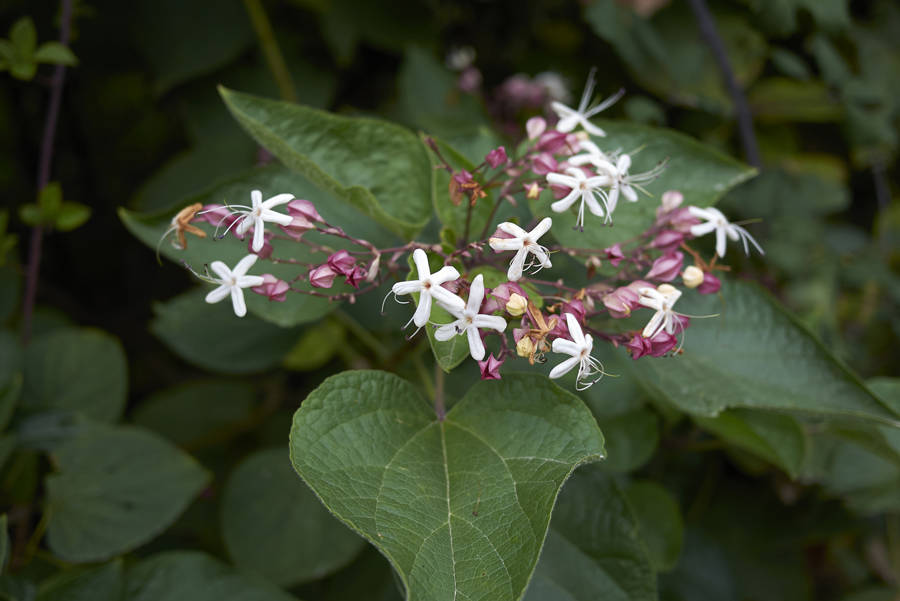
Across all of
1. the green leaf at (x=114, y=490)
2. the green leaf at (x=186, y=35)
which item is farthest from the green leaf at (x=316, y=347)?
the green leaf at (x=186, y=35)

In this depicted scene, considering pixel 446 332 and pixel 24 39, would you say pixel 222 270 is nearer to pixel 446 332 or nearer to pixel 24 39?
pixel 446 332

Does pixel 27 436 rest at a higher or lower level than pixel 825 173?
higher

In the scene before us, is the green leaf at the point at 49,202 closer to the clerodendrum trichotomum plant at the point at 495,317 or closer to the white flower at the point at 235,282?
the clerodendrum trichotomum plant at the point at 495,317

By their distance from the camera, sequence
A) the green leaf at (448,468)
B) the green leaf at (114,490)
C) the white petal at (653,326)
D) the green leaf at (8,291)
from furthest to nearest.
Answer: the green leaf at (8,291), the green leaf at (114,490), the white petal at (653,326), the green leaf at (448,468)

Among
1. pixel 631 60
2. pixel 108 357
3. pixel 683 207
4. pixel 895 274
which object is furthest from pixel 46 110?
pixel 895 274

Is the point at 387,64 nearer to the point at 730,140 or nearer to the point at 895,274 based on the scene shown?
the point at 730,140

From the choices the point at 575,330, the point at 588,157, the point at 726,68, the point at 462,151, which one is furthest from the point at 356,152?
the point at 726,68
